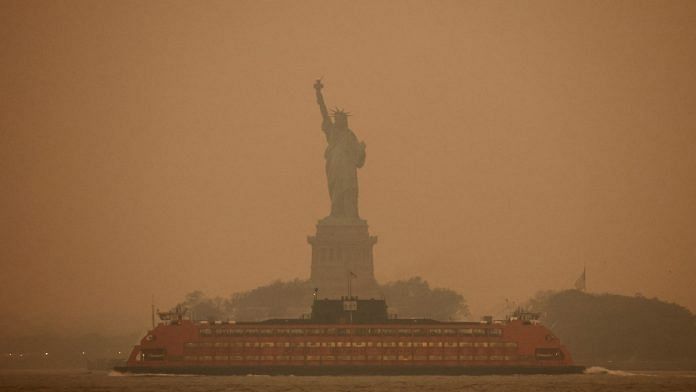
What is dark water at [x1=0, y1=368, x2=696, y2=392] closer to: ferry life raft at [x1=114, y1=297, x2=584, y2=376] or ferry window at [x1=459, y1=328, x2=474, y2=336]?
A: ferry life raft at [x1=114, y1=297, x2=584, y2=376]

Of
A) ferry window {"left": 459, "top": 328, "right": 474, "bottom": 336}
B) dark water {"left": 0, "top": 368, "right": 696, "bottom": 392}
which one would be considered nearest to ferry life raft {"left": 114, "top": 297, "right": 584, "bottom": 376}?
ferry window {"left": 459, "top": 328, "right": 474, "bottom": 336}

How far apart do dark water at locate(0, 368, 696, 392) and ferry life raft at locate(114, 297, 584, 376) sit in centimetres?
107

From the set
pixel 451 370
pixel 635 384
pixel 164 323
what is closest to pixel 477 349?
pixel 451 370

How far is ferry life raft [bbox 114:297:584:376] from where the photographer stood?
639ft

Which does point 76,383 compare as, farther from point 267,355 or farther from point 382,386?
point 382,386

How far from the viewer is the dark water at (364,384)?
17825cm

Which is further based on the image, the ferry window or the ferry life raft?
the ferry window

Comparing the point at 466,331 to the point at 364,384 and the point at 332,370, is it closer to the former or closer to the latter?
the point at 332,370

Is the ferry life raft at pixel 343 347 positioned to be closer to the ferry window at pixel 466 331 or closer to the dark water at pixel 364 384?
the ferry window at pixel 466 331

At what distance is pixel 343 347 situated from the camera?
Answer: 646 feet

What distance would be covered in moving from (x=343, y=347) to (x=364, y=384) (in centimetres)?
1271

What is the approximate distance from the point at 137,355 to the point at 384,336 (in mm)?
22252

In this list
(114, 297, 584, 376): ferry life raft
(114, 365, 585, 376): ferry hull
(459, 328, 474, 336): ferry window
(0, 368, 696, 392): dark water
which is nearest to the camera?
(0, 368, 696, 392): dark water

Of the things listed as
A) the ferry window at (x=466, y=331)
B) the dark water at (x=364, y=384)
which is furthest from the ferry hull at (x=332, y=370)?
the ferry window at (x=466, y=331)
